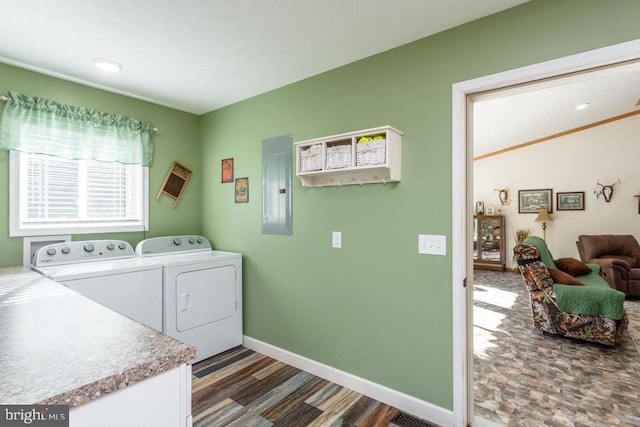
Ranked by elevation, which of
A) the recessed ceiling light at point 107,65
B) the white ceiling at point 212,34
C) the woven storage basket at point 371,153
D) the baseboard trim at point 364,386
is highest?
the white ceiling at point 212,34

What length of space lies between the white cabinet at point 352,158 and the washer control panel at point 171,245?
1460 millimetres

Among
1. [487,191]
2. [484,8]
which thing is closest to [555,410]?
[484,8]

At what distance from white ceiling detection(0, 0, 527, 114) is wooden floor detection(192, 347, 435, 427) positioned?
2.38 meters

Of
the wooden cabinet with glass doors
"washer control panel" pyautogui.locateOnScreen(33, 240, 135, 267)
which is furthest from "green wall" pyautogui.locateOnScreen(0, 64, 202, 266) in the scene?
the wooden cabinet with glass doors

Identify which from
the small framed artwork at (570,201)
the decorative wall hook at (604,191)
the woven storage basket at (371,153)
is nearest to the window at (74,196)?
the woven storage basket at (371,153)

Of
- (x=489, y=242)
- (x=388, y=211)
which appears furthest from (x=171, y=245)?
(x=489, y=242)

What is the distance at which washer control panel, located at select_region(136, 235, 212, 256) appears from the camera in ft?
9.48

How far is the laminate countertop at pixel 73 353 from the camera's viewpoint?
684mm

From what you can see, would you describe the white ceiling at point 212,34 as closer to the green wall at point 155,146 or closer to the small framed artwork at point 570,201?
the green wall at point 155,146

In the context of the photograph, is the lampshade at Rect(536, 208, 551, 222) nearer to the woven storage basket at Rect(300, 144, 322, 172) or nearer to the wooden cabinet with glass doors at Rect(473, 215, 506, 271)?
the wooden cabinet with glass doors at Rect(473, 215, 506, 271)

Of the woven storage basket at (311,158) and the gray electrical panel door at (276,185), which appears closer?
the woven storage basket at (311,158)

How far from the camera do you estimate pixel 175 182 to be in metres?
3.32

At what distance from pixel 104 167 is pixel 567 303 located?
4471 millimetres
